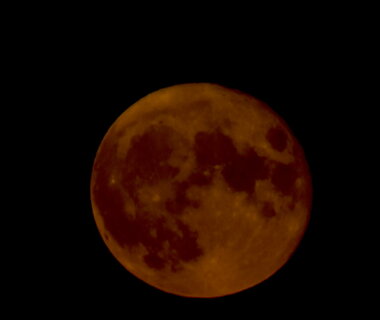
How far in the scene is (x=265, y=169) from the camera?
181 inches

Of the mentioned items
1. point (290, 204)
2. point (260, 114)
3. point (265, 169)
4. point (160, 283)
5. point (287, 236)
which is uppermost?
point (260, 114)

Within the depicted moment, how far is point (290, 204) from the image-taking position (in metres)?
4.79

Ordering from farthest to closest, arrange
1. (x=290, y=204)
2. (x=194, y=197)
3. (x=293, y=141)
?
(x=293, y=141) < (x=290, y=204) < (x=194, y=197)

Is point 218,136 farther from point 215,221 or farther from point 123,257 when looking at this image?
point 123,257

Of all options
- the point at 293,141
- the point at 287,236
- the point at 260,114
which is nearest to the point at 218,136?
the point at 260,114

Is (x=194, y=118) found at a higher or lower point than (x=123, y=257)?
higher

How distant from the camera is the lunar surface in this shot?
4.46 m

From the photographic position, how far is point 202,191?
174 inches

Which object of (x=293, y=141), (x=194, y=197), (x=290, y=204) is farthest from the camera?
(x=293, y=141)

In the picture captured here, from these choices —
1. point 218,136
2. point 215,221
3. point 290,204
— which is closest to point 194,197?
point 215,221

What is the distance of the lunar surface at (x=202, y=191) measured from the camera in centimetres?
446

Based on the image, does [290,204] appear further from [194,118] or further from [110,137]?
[110,137]

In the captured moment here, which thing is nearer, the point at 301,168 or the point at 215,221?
the point at 215,221

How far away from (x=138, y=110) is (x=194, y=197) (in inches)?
51.6
